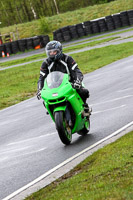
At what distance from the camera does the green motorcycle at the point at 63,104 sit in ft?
28.9

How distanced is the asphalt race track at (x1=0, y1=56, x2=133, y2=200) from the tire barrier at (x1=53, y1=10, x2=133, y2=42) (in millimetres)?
32302

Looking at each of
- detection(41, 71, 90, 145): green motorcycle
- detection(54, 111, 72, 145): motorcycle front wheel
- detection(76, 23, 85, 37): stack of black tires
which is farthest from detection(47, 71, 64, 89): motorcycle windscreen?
detection(76, 23, 85, 37): stack of black tires

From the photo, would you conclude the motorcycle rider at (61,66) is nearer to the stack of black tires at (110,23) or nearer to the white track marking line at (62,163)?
the white track marking line at (62,163)

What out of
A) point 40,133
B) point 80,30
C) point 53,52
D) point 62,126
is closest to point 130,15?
point 80,30

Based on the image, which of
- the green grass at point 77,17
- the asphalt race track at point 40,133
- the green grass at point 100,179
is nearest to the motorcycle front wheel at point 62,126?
the asphalt race track at point 40,133

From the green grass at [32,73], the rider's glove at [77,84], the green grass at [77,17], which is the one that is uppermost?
the rider's glove at [77,84]

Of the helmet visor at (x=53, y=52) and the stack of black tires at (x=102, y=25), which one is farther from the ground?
the helmet visor at (x=53, y=52)

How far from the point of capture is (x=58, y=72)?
927 cm

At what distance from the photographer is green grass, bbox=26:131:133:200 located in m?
5.15

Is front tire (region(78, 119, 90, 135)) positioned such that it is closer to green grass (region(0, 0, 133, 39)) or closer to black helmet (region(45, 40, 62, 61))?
black helmet (region(45, 40, 62, 61))

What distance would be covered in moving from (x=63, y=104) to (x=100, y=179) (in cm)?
323

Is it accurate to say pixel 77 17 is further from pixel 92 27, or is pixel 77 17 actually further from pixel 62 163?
pixel 62 163

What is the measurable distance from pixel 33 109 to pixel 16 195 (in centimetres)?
967

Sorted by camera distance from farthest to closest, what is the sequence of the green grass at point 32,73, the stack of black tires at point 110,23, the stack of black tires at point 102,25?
the stack of black tires at point 102,25 → the stack of black tires at point 110,23 → the green grass at point 32,73
